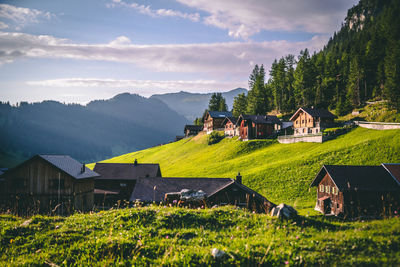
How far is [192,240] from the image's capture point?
293 inches

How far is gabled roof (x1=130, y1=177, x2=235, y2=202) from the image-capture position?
3597cm

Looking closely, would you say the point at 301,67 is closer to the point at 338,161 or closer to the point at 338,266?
the point at 338,161

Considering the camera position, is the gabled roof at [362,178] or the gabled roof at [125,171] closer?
the gabled roof at [362,178]

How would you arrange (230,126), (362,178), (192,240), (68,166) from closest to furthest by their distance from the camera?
(192,240)
(362,178)
(68,166)
(230,126)

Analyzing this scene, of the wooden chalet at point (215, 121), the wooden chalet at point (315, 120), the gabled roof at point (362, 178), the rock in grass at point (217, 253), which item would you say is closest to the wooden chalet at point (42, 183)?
the rock in grass at point (217, 253)

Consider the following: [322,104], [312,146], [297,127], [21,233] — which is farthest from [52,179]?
[322,104]

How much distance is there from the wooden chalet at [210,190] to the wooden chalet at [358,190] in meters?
9.95

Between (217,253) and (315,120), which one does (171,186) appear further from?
(315,120)

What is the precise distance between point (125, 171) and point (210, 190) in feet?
71.9

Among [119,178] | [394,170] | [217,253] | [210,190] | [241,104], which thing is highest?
A: [241,104]

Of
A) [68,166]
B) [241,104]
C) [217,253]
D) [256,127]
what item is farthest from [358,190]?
[241,104]

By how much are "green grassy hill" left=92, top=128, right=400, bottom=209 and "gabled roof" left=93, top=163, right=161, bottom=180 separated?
606 inches

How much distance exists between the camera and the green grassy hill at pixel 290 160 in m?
44.5

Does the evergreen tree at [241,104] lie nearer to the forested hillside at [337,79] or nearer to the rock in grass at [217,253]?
the forested hillside at [337,79]
